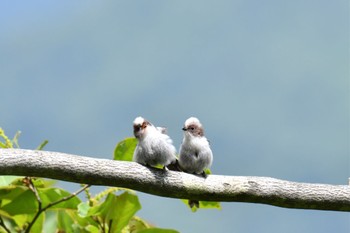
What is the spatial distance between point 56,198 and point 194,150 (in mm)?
728

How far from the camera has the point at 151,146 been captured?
3.67m

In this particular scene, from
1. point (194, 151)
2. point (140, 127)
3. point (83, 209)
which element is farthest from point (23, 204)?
point (194, 151)

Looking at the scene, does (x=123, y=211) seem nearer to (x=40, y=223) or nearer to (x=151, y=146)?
(x=151, y=146)

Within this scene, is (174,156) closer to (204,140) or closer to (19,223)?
(204,140)

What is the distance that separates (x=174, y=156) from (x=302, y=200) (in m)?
A: 0.65

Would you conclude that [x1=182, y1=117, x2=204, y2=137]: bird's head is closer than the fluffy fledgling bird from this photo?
No

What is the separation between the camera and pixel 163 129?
385 cm

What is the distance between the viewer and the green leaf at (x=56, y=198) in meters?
3.74

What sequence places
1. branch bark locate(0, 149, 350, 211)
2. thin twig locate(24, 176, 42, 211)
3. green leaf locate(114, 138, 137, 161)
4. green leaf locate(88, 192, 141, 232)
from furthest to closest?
green leaf locate(114, 138, 137, 161)
thin twig locate(24, 176, 42, 211)
green leaf locate(88, 192, 141, 232)
branch bark locate(0, 149, 350, 211)

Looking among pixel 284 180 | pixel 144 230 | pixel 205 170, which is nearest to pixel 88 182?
pixel 144 230

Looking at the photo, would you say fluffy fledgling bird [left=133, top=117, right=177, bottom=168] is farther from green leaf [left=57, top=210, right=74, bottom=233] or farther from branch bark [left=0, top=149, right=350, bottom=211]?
green leaf [left=57, top=210, right=74, bottom=233]

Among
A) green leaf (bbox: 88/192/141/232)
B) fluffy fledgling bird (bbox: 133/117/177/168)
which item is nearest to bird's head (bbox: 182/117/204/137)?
fluffy fledgling bird (bbox: 133/117/177/168)

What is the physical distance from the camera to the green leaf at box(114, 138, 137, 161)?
12.4 feet

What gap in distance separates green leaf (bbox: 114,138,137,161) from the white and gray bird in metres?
0.27
